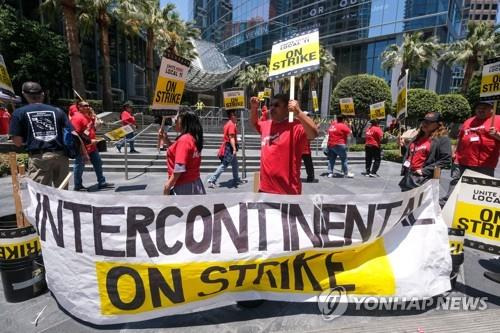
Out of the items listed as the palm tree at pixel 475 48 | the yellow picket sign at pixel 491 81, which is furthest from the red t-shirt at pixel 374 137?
the palm tree at pixel 475 48

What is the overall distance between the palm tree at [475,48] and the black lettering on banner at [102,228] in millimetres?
35171

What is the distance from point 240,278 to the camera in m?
2.47

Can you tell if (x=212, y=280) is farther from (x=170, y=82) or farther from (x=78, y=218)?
(x=170, y=82)

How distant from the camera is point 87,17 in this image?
Answer: 815 inches

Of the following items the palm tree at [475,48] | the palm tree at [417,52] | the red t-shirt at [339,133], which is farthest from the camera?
the palm tree at [475,48]

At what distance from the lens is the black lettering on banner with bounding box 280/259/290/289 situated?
2.52 m

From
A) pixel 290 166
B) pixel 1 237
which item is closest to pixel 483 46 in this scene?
pixel 290 166

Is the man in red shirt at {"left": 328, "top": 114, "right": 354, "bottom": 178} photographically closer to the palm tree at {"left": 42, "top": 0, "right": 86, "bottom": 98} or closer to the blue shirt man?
the blue shirt man

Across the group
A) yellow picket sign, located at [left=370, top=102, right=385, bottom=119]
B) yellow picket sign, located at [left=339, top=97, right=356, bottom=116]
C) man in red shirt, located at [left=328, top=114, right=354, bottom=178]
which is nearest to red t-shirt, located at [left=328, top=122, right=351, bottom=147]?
man in red shirt, located at [left=328, top=114, right=354, bottom=178]

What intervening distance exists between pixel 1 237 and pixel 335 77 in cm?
4524

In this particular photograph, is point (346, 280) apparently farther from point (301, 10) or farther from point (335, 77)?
point (301, 10)

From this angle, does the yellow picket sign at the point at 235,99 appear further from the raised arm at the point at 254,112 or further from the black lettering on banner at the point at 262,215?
the black lettering on banner at the point at 262,215

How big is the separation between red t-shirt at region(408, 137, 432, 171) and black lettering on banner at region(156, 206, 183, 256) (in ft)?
10.1

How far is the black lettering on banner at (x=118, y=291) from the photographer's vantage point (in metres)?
2.36
